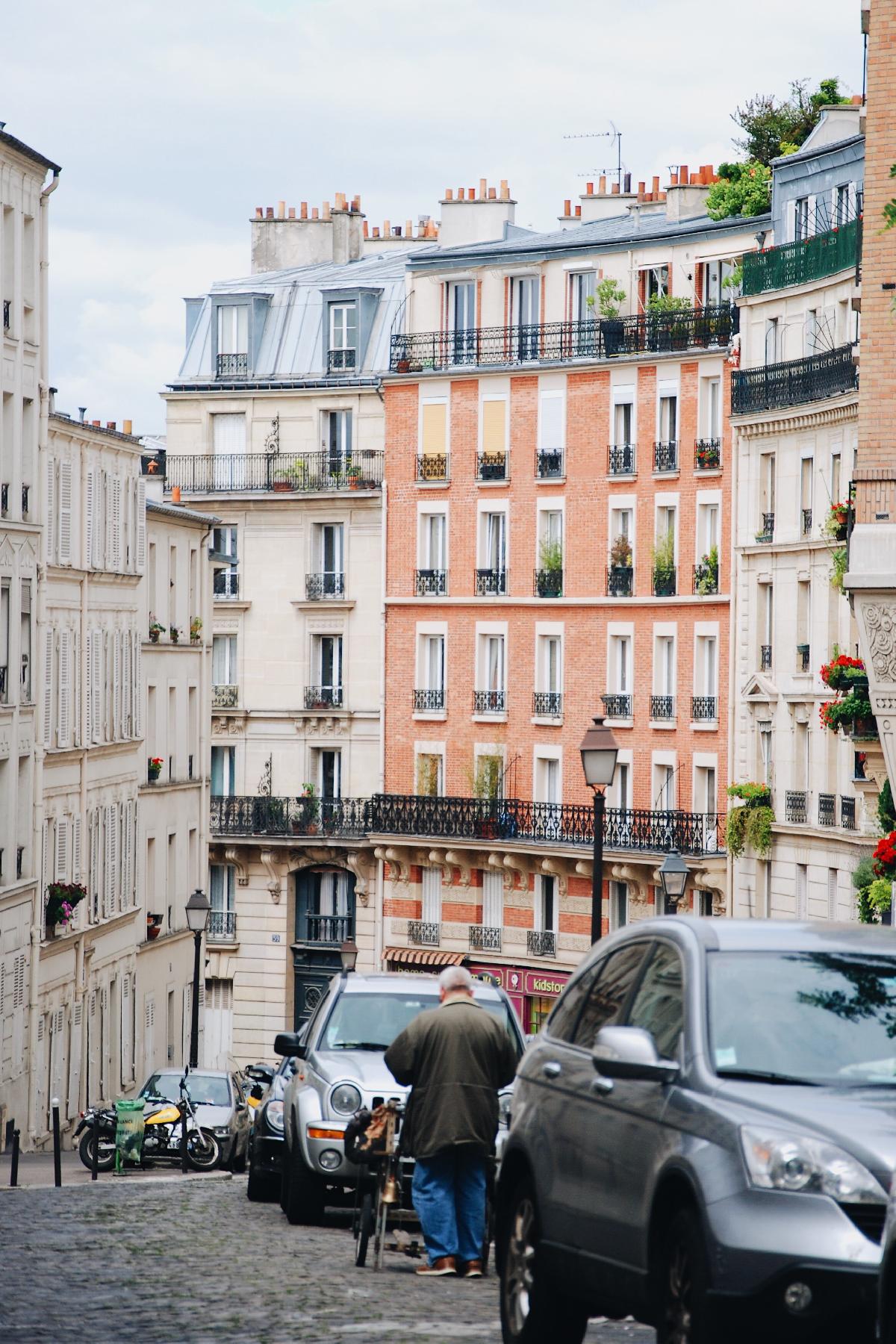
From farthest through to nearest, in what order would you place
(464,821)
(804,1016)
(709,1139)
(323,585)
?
(323,585) < (464,821) < (804,1016) < (709,1139)

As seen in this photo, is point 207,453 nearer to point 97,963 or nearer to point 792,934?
point 97,963

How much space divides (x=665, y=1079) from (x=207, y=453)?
217 ft

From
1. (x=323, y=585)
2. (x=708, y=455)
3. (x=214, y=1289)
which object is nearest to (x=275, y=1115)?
(x=214, y=1289)

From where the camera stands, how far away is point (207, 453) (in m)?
73.9

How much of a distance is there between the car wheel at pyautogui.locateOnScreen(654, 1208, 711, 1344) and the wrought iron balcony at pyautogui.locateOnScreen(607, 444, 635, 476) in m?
55.2

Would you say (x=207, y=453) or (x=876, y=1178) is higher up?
(x=207, y=453)

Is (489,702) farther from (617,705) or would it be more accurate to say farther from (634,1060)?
(634,1060)

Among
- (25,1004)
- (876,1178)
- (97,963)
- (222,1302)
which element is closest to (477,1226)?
(222,1302)

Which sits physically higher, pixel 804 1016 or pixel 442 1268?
pixel 804 1016

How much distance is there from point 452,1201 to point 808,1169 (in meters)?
5.99

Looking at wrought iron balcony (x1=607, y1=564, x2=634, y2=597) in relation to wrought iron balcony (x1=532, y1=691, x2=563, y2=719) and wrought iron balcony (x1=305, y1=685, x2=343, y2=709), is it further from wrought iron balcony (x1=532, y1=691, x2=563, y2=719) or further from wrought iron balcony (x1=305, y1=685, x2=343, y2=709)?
wrought iron balcony (x1=305, y1=685, x2=343, y2=709)

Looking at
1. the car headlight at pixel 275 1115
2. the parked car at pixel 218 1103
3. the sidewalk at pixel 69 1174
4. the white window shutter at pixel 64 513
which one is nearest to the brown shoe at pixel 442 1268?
the car headlight at pixel 275 1115

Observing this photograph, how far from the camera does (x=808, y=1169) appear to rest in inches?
310

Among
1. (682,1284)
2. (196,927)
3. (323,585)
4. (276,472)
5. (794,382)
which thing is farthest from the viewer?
(276,472)
